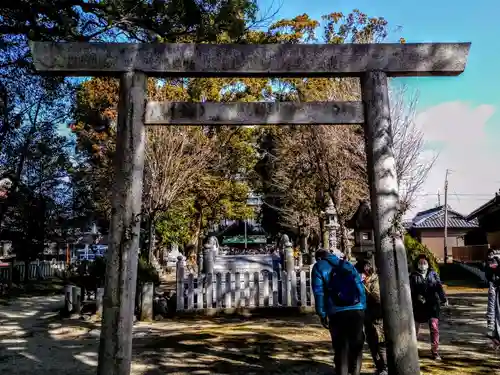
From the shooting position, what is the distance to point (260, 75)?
540cm

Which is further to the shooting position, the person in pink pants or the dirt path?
the person in pink pants

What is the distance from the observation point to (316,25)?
78.7 feet

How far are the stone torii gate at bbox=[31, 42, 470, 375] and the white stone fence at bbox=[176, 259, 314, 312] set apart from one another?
6646 millimetres

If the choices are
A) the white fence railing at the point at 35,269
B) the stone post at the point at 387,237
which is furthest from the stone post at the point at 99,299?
the white fence railing at the point at 35,269

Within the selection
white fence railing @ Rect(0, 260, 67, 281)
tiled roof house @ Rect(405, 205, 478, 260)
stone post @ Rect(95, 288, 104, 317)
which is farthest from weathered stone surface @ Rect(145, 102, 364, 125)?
tiled roof house @ Rect(405, 205, 478, 260)

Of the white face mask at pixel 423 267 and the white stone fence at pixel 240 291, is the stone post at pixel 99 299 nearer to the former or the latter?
the white stone fence at pixel 240 291

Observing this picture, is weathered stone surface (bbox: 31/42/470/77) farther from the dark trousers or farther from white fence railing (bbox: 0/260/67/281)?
white fence railing (bbox: 0/260/67/281)

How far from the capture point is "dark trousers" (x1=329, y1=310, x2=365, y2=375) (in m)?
4.79

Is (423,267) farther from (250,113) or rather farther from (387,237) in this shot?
(250,113)

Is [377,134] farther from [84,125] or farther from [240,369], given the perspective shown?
[84,125]

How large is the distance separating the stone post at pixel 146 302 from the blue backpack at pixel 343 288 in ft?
22.8

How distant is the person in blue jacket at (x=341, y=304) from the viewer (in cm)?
479

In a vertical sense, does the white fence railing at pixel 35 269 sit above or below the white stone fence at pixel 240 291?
above

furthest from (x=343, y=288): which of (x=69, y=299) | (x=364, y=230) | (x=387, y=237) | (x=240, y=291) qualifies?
(x=69, y=299)
